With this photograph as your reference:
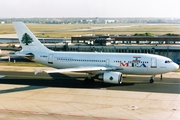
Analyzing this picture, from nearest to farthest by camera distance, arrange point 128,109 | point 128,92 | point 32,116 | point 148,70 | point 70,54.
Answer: point 32,116 → point 128,109 → point 128,92 → point 148,70 → point 70,54

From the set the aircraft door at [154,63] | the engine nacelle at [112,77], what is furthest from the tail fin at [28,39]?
the aircraft door at [154,63]

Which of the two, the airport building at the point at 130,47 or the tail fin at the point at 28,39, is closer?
the tail fin at the point at 28,39

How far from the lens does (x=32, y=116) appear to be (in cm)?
2805

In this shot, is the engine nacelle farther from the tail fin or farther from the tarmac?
the tail fin

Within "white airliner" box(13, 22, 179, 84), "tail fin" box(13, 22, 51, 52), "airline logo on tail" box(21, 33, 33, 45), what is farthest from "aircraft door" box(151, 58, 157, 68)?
"airline logo on tail" box(21, 33, 33, 45)

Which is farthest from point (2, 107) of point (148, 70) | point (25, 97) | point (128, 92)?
point (148, 70)

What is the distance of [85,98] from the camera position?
Result: 34.9m

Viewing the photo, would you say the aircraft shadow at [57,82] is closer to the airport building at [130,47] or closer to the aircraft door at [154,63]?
the aircraft door at [154,63]

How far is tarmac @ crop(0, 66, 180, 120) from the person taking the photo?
94.1 feet

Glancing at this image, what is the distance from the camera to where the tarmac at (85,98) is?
94.1 ft

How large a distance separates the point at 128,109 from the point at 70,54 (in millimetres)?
18782

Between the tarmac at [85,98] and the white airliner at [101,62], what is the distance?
1625 millimetres

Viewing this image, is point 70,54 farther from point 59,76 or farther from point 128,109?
point 128,109

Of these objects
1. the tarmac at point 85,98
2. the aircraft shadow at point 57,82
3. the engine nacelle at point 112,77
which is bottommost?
the tarmac at point 85,98
